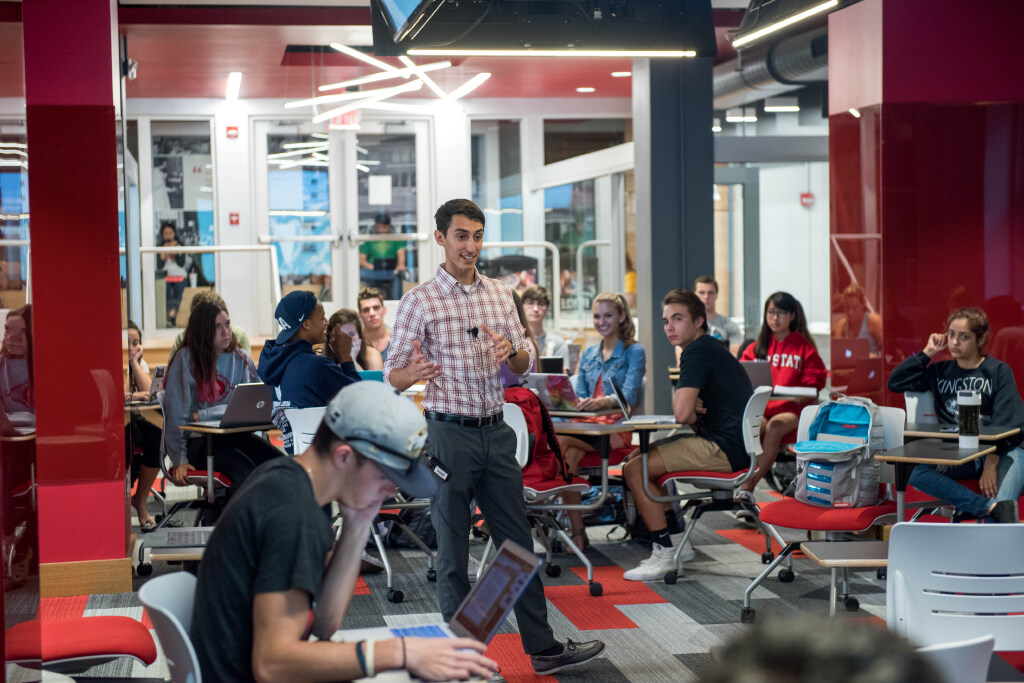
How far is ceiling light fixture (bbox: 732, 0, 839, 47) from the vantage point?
5070 mm

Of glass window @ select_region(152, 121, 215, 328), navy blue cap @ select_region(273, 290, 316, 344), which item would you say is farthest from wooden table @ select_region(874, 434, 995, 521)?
glass window @ select_region(152, 121, 215, 328)

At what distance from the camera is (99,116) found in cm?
560

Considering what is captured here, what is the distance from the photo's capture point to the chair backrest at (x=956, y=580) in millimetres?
2945

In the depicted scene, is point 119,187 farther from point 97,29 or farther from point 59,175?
point 97,29

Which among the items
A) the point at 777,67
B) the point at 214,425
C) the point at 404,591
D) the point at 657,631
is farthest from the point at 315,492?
the point at 777,67

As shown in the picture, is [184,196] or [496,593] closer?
[496,593]

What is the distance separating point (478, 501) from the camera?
4.03 m

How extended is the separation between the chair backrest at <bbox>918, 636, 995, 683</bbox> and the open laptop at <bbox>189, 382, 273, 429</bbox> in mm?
4497

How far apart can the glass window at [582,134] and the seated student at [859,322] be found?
6664mm

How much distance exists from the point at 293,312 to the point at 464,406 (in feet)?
6.49

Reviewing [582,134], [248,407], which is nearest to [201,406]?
[248,407]

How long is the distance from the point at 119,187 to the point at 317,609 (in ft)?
14.4

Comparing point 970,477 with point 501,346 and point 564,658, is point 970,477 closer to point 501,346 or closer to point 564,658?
point 564,658

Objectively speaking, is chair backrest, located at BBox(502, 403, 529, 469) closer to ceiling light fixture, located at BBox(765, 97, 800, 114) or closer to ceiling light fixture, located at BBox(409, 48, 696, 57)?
ceiling light fixture, located at BBox(409, 48, 696, 57)
